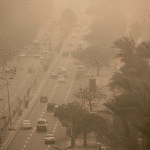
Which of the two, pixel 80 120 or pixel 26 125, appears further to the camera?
pixel 26 125

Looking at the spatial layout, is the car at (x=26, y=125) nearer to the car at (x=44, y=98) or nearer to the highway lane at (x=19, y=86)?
the highway lane at (x=19, y=86)

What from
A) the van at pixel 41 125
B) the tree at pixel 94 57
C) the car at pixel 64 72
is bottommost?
the van at pixel 41 125

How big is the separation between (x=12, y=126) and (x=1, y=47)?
228ft

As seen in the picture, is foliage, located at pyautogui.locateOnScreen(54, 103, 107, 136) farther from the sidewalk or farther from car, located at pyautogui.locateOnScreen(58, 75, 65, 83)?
car, located at pyautogui.locateOnScreen(58, 75, 65, 83)

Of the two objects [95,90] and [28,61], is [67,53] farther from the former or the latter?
[95,90]

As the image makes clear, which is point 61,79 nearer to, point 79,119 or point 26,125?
point 26,125

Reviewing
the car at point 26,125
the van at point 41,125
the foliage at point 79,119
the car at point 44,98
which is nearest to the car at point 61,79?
the car at point 44,98

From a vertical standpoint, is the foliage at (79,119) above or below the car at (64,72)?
below

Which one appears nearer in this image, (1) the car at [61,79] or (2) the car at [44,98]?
(2) the car at [44,98]

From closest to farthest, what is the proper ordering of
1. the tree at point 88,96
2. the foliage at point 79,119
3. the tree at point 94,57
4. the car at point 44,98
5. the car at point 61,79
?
the foliage at point 79,119 < the tree at point 88,96 < the car at point 44,98 < the car at point 61,79 < the tree at point 94,57

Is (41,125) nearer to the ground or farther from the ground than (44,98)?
nearer to the ground

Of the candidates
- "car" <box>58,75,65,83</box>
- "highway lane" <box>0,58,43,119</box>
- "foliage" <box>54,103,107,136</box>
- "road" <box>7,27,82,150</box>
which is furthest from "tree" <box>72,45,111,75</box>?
"foliage" <box>54,103,107,136</box>

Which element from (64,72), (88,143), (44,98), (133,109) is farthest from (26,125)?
(64,72)

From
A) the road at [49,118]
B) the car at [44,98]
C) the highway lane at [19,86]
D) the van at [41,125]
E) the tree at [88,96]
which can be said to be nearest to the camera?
the road at [49,118]
